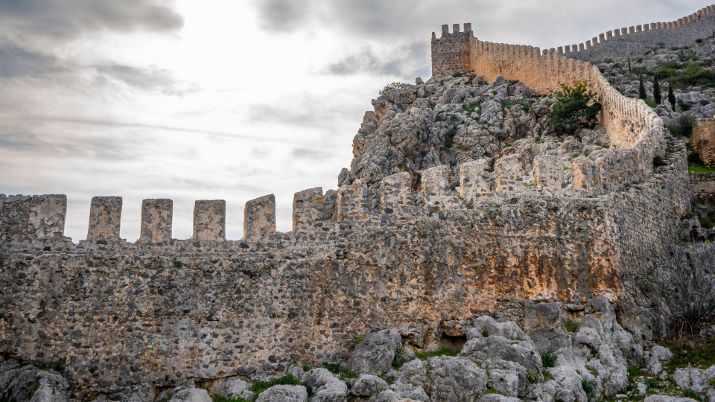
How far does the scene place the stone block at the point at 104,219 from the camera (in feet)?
40.9

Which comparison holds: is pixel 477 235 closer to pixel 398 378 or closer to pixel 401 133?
pixel 398 378

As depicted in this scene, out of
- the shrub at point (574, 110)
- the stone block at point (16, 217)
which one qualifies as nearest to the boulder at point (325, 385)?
the stone block at point (16, 217)

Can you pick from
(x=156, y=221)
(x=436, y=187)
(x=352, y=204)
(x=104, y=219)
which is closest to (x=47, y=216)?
(x=104, y=219)

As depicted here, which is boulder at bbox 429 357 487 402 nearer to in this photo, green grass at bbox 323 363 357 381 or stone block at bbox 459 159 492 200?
green grass at bbox 323 363 357 381

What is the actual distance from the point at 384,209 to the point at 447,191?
156 centimetres

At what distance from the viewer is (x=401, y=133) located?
38125 mm

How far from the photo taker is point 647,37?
6272 cm

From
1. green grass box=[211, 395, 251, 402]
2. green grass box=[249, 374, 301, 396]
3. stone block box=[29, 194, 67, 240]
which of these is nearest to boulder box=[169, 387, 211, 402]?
green grass box=[211, 395, 251, 402]

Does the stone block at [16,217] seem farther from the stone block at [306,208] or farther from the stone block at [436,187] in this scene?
the stone block at [436,187]

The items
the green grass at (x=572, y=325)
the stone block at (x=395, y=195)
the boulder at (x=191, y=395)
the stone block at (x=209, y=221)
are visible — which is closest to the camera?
the boulder at (x=191, y=395)


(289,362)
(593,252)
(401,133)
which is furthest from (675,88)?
(289,362)

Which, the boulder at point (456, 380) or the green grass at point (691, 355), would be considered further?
the green grass at point (691, 355)

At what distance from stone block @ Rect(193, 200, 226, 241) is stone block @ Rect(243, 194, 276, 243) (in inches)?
18.6

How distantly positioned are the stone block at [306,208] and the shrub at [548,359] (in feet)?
17.3
